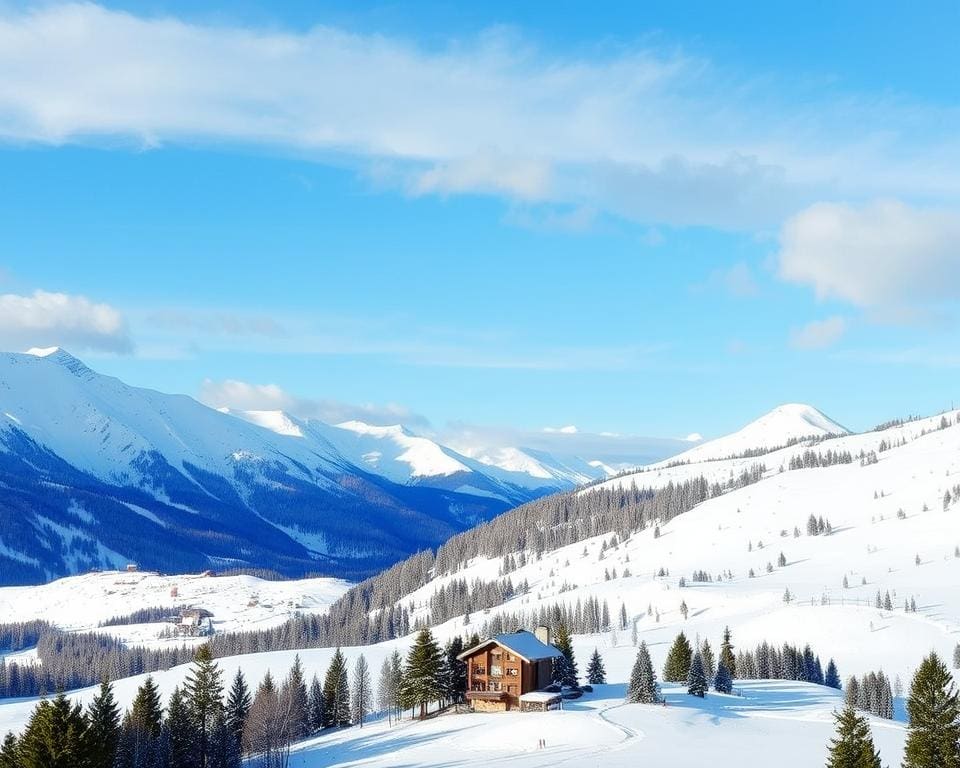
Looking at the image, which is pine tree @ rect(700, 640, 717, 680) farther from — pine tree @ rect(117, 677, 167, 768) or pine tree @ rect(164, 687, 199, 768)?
pine tree @ rect(117, 677, 167, 768)

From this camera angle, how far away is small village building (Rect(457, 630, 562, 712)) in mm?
87275

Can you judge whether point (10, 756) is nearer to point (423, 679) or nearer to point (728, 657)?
point (423, 679)

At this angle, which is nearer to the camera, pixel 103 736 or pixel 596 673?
pixel 103 736

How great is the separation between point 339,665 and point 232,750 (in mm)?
18674

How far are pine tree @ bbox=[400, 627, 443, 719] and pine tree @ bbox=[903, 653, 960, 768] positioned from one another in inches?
1909

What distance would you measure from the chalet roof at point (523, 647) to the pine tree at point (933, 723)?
1589 inches

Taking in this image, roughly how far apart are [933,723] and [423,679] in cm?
5083

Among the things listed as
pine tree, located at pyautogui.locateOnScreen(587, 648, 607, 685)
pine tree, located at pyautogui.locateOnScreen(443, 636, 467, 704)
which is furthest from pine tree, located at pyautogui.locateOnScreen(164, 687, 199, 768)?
pine tree, located at pyautogui.locateOnScreen(587, 648, 607, 685)

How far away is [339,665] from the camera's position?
344ft

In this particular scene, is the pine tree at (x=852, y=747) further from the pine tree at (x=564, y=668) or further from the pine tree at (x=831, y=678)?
the pine tree at (x=831, y=678)

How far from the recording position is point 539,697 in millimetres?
86062

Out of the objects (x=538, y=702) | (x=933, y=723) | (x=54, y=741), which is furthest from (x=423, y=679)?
(x=933, y=723)

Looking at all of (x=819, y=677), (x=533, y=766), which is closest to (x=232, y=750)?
(x=533, y=766)

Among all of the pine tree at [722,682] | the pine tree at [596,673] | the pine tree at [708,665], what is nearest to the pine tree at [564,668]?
the pine tree at [596,673]
